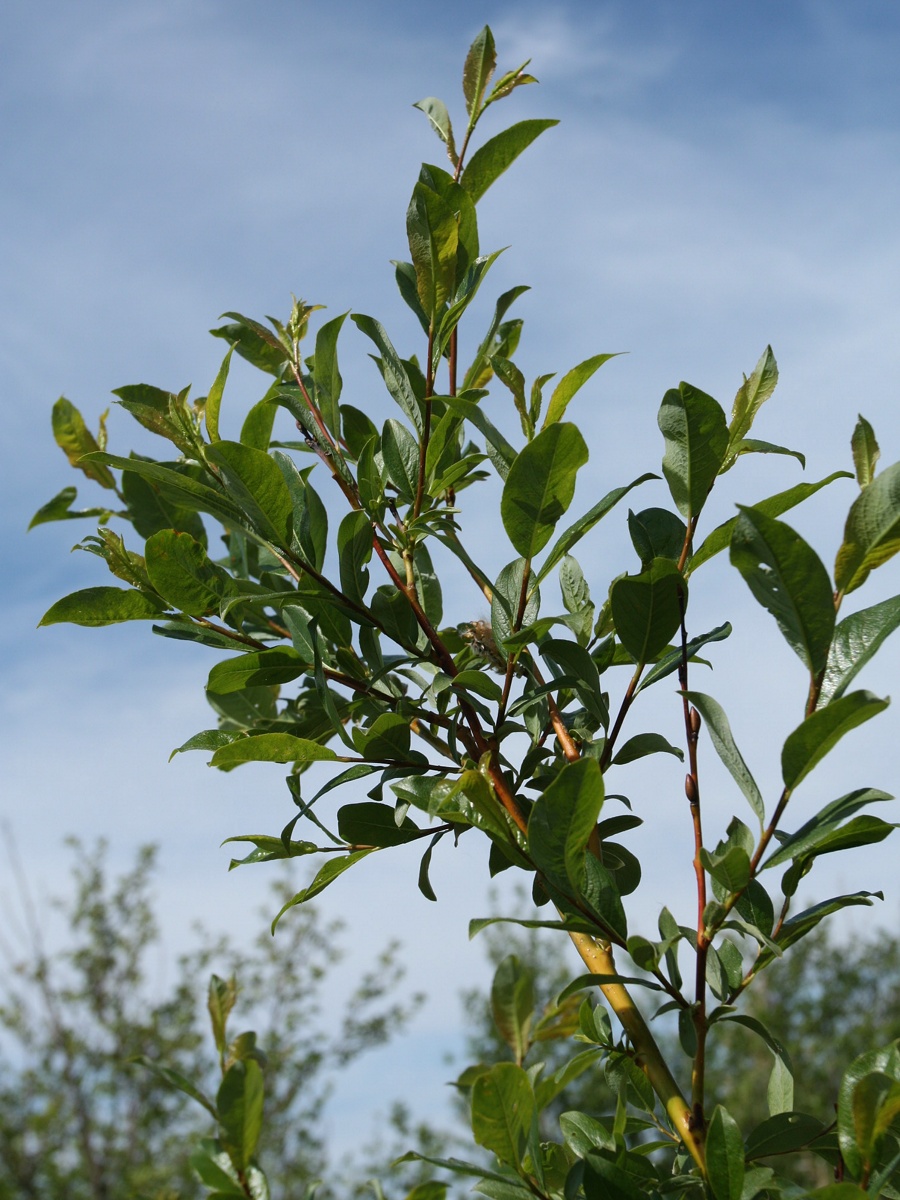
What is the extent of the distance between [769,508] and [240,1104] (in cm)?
63

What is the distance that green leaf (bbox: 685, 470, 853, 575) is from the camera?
2.61 feet

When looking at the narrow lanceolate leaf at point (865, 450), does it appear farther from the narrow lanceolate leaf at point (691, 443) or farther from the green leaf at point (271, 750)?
the green leaf at point (271, 750)

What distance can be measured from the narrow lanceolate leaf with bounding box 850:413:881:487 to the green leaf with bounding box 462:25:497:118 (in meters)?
0.58

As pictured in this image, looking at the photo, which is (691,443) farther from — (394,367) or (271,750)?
(271,750)

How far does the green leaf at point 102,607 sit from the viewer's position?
934mm

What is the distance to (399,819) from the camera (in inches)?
36.1

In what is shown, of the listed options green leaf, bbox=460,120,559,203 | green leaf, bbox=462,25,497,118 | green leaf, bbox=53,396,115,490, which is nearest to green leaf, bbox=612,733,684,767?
green leaf, bbox=460,120,559,203

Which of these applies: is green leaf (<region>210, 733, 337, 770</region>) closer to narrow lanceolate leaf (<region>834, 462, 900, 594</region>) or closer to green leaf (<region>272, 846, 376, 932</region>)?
green leaf (<region>272, 846, 376, 932</region>)

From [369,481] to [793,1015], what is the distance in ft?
54.0

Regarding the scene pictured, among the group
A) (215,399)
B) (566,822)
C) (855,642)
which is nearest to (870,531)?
(855,642)

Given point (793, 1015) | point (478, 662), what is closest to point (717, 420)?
point (478, 662)

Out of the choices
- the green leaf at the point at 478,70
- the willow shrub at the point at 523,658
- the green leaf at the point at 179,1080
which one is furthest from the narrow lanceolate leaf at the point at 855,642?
the green leaf at the point at 478,70

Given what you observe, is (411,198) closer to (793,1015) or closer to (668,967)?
(668,967)

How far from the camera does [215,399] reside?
3.33 feet
